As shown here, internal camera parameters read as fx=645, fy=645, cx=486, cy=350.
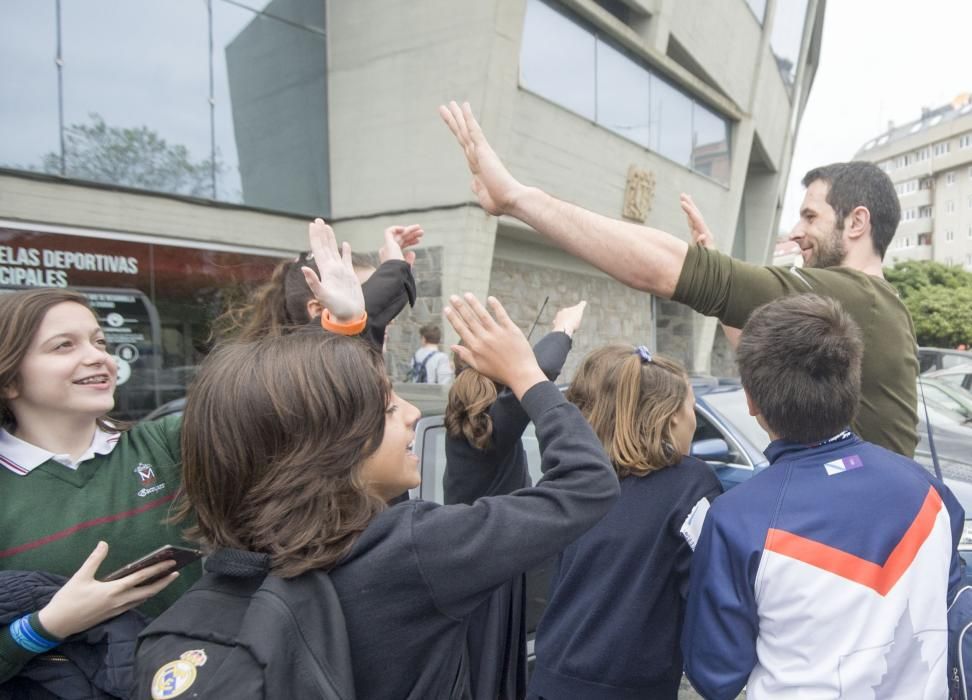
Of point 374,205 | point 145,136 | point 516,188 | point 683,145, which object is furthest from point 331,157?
point 516,188

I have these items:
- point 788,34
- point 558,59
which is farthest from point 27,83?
point 788,34

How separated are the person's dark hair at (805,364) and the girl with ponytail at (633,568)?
0.43m

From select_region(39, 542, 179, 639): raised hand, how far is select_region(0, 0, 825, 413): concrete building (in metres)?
5.93

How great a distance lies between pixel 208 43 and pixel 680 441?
799 cm

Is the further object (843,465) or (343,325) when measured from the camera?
(343,325)

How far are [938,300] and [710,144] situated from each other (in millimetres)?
23044

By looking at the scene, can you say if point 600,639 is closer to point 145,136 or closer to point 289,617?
point 289,617

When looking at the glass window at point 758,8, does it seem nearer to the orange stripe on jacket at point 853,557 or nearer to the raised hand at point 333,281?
the raised hand at point 333,281

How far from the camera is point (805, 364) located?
1451mm

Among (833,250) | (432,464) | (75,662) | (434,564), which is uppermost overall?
(833,250)

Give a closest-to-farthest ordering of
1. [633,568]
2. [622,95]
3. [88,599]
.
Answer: [88,599], [633,568], [622,95]

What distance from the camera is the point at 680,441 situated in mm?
1926

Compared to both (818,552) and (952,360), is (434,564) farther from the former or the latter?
(952,360)

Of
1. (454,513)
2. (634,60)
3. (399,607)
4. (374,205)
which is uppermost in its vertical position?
(634,60)
